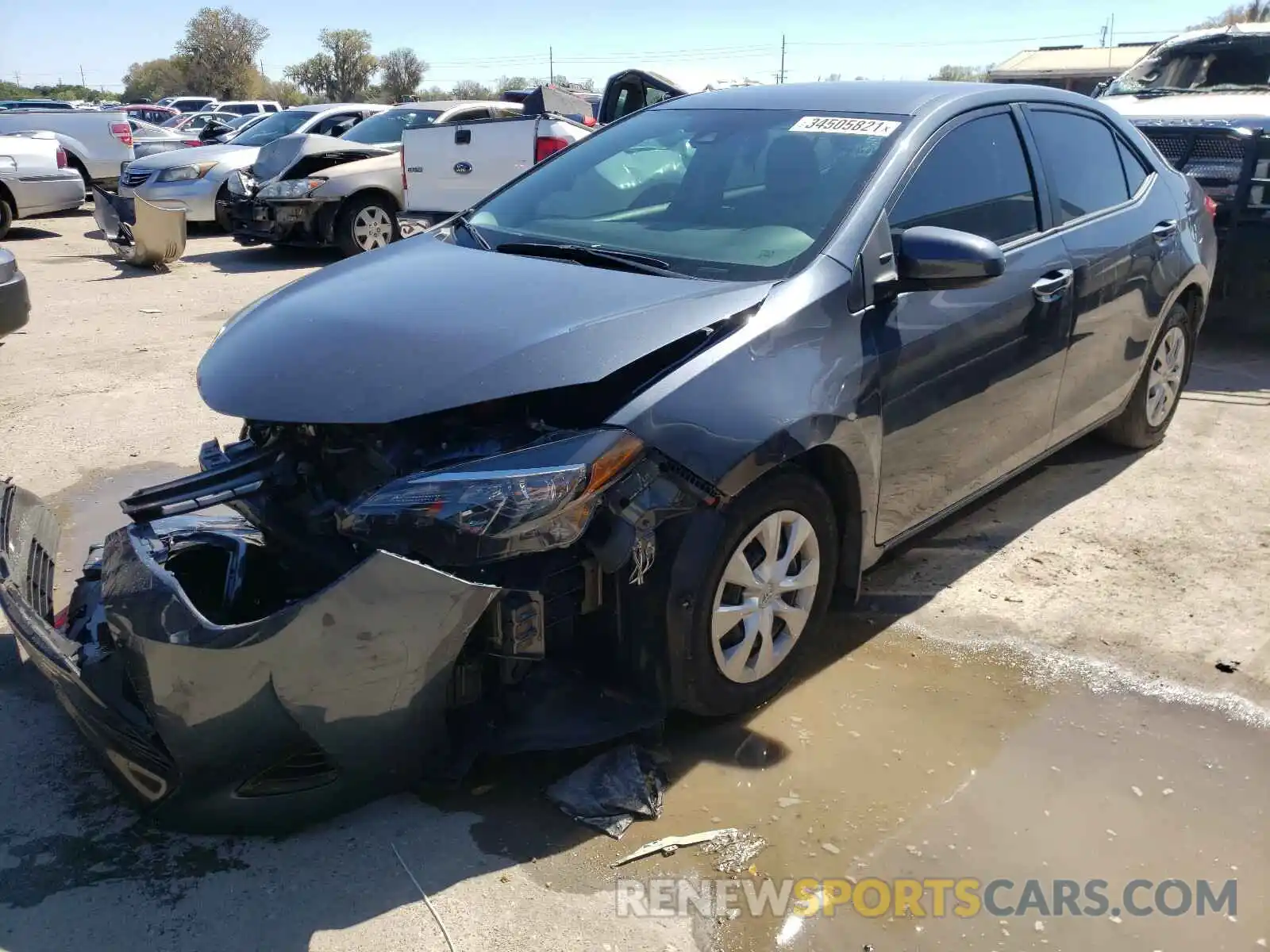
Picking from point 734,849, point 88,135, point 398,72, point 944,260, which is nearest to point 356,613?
Result: point 734,849

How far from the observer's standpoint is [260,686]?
2352 millimetres

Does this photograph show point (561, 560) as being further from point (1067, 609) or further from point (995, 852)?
point (1067, 609)

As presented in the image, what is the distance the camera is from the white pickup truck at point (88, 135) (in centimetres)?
1636

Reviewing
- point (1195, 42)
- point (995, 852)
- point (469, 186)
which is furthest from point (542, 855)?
point (1195, 42)

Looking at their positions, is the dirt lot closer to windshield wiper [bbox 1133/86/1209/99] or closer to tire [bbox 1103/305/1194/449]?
tire [bbox 1103/305/1194/449]

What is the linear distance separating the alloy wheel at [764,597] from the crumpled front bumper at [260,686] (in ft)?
2.66

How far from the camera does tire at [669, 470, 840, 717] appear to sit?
2.85 meters

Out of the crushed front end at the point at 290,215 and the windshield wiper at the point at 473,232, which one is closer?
the windshield wiper at the point at 473,232

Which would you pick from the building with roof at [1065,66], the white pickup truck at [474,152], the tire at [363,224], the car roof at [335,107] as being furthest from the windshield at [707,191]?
the building with roof at [1065,66]

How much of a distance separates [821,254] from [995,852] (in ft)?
5.60

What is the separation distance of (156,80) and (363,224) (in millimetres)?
79646

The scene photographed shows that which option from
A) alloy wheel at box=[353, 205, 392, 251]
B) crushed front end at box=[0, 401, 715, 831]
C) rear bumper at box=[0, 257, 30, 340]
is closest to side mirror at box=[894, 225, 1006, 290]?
crushed front end at box=[0, 401, 715, 831]

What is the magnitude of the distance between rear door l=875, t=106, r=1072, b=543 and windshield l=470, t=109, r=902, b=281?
0.85 feet

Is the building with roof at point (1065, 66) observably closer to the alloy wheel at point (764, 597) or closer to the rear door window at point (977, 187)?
the rear door window at point (977, 187)
